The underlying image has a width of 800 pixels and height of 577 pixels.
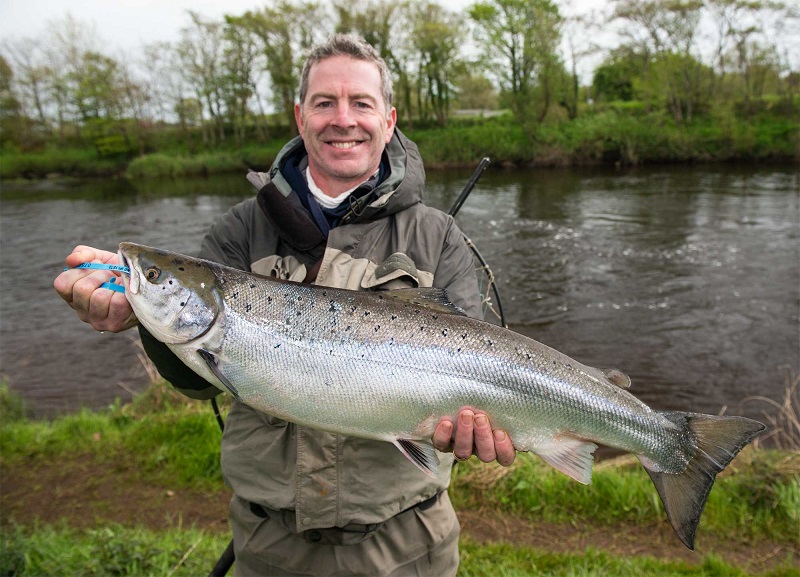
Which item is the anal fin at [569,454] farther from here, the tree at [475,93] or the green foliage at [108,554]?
the tree at [475,93]

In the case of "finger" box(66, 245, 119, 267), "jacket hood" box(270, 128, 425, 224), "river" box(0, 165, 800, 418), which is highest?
"jacket hood" box(270, 128, 425, 224)

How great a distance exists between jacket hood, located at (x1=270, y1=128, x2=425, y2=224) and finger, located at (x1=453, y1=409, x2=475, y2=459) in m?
0.99

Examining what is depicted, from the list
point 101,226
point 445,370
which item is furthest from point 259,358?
point 101,226

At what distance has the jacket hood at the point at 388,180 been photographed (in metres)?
2.63

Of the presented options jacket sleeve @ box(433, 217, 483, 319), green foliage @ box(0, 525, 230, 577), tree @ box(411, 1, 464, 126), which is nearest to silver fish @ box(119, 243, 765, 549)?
jacket sleeve @ box(433, 217, 483, 319)

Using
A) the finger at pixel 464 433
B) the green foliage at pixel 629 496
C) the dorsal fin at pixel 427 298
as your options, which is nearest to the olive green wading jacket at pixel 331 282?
the dorsal fin at pixel 427 298

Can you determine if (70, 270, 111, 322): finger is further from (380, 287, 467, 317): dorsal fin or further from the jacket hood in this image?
(380, 287, 467, 317): dorsal fin

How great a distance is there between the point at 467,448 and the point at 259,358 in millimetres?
935

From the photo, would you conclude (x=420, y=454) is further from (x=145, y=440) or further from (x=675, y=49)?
(x=675, y=49)

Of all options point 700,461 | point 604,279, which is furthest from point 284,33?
point 700,461

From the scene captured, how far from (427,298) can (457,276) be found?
331mm

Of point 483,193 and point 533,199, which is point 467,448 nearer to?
point 533,199

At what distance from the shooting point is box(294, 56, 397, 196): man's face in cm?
274

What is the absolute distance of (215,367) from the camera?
91.3 inches
